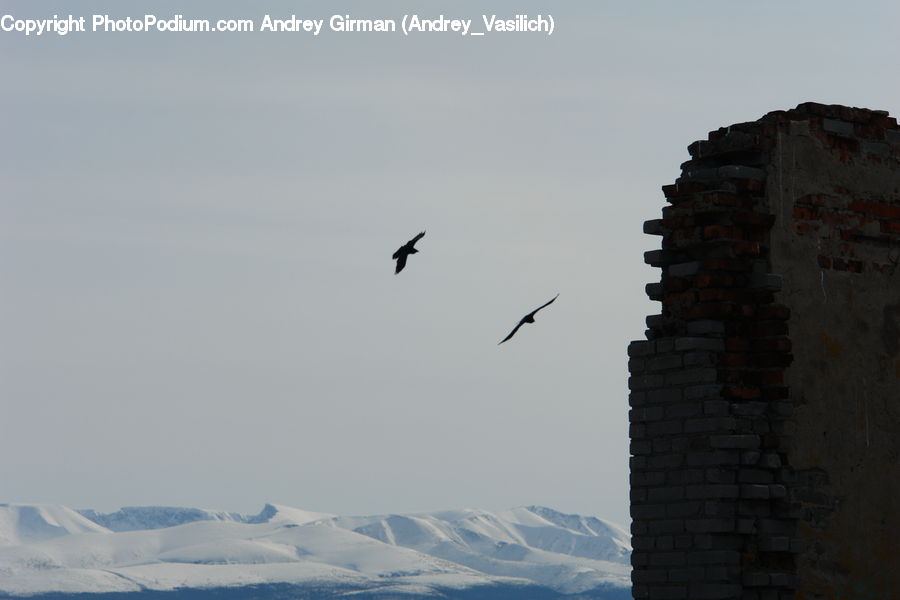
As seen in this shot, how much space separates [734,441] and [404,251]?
227 centimetres

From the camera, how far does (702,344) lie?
852cm

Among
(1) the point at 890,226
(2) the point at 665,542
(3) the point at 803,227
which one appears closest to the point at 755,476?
(2) the point at 665,542

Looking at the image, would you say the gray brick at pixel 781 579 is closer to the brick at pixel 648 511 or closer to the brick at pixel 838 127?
the brick at pixel 648 511

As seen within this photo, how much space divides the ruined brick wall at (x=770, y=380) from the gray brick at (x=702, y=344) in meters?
0.01

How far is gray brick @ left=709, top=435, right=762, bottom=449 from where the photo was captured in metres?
8.30

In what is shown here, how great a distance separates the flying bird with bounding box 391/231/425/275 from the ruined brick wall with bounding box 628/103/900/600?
1390mm

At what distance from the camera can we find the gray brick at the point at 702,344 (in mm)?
8516

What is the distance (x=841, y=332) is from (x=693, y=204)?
3.75 feet

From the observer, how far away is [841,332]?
882 centimetres

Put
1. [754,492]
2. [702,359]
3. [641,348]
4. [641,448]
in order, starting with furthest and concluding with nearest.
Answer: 1. [641,348]
2. [641,448]
3. [702,359]
4. [754,492]

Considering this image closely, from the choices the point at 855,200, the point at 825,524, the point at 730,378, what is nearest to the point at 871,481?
the point at 825,524

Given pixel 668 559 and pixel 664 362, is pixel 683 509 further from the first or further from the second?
pixel 664 362

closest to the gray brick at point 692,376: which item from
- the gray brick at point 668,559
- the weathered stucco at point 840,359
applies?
the weathered stucco at point 840,359

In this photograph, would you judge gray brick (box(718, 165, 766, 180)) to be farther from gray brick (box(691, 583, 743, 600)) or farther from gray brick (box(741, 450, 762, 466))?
gray brick (box(691, 583, 743, 600))
